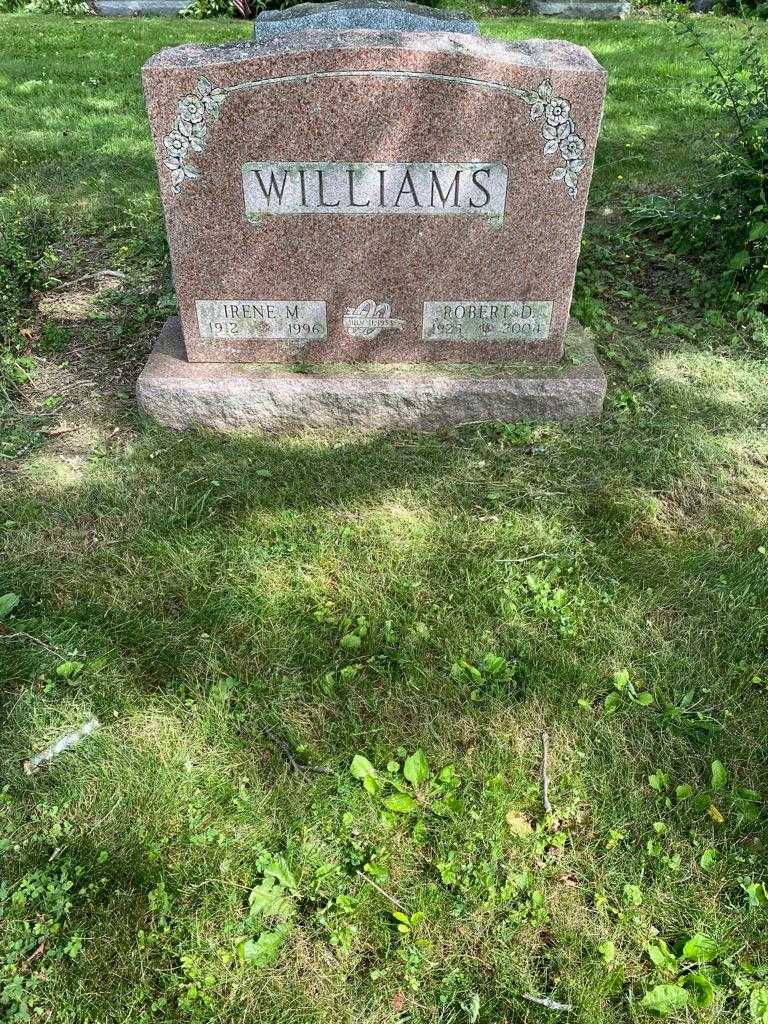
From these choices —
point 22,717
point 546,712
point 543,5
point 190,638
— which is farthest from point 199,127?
point 543,5

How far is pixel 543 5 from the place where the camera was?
11.3 metres

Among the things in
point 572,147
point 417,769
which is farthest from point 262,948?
point 572,147

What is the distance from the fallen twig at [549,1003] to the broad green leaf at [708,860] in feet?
1.60

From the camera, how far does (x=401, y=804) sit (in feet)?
6.76

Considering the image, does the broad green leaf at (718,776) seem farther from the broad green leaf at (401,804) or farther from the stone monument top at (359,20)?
the stone monument top at (359,20)

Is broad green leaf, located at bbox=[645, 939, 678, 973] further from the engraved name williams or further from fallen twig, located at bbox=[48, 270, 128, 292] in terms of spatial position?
fallen twig, located at bbox=[48, 270, 128, 292]

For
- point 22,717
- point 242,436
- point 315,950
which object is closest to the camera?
point 315,950

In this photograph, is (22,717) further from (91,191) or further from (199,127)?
(91,191)

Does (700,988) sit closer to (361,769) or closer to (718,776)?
(718,776)

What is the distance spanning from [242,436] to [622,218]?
120 inches

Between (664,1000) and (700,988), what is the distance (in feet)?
0.29

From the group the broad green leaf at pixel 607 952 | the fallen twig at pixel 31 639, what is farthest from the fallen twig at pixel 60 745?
the broad green leaf at pixel 607 952

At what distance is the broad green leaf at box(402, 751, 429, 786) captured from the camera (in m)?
2.13

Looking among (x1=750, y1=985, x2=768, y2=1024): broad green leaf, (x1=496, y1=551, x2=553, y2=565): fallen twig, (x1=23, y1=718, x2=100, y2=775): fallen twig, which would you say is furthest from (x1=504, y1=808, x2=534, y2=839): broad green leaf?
(x1=23, y1=718, x2=100, y2=775): fallen twig
